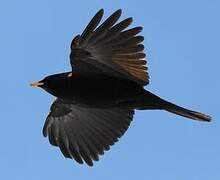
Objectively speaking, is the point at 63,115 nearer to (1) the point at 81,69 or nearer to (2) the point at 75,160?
(2) the point at 75,160

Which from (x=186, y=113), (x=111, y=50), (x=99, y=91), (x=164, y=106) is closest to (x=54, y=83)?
(x=99, y=91)

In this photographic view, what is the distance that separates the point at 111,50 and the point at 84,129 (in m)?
2.56

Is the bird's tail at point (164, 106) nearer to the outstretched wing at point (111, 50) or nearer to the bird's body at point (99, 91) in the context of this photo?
the bird's body at point (99, 91)

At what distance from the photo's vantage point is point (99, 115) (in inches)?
580

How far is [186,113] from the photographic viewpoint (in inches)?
504

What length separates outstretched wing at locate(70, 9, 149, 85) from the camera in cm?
1227

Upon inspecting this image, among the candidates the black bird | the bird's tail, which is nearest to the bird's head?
the black bird

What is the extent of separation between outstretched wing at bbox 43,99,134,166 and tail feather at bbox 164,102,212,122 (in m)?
1.53

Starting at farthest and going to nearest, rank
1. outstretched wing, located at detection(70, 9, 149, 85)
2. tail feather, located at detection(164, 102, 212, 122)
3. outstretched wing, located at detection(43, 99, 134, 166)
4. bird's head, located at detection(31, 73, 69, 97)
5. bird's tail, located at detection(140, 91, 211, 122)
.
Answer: outstretched wing, located at detection(43, 99, 134, 166) → bird's head, located at detection(31, 73, 69, 97) → bird's tail, located at detection(140, 91, 211, 122) → tail feather, located at detection(164, 102, 212, 122) → outstretched wing, located at detection(70, 9, 149, 85)

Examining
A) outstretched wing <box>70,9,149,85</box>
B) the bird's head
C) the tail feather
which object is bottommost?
the tail feather

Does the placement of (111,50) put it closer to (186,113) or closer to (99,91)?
(99,91)

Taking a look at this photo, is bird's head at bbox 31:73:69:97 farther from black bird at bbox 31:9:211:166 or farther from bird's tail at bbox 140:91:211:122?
bird's tail at bbox 140:91:211:122

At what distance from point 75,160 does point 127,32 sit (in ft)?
10.1

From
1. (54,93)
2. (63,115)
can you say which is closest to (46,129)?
(63,115)
